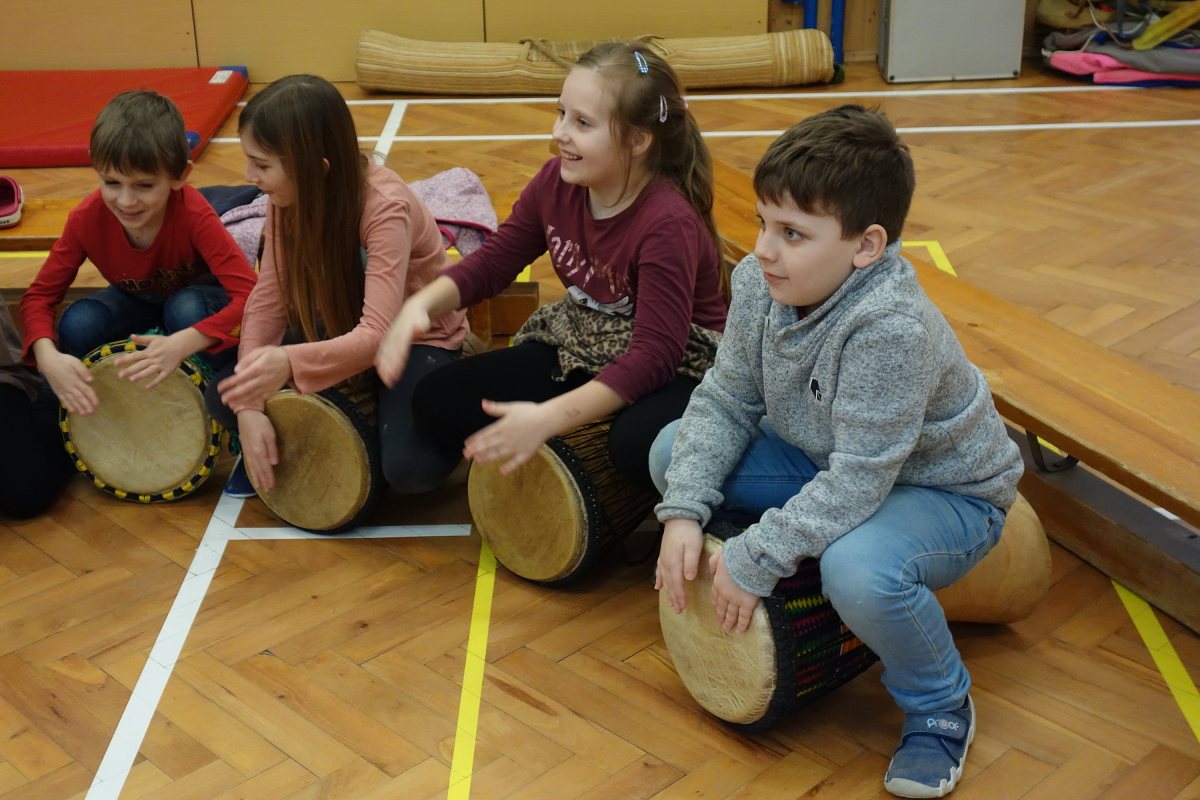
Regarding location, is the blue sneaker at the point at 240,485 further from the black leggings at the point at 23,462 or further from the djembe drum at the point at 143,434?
the black leggings at the point at 23,462

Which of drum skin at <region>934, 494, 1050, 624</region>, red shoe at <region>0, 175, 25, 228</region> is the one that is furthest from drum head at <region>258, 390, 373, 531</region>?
red shoe at <region>0, 175, 25, 228</region>

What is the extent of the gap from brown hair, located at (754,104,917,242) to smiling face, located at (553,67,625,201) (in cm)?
52

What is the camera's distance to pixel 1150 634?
2352mm

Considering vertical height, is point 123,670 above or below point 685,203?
below

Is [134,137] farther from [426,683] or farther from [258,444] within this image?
[426,683]

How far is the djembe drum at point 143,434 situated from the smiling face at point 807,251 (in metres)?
1.41

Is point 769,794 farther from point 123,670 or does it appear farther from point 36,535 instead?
point 36,535

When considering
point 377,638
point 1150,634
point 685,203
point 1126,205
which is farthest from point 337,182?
point 1126,205

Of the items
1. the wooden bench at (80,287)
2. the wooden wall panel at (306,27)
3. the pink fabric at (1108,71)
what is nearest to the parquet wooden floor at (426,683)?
the wooden bench at (80,287)

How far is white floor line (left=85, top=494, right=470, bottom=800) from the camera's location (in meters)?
2.05

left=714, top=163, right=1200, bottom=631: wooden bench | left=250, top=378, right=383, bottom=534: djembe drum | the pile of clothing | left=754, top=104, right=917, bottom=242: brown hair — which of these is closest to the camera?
left=754, top=104, right=917, bottom=242: brown hair

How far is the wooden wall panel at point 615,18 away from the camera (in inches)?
254

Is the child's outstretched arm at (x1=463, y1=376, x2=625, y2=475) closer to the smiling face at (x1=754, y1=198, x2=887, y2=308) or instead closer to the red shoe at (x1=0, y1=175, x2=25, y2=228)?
the smiling face at (x1=754, y1=198, x2=887, y2=308)

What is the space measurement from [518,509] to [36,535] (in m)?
1.07
